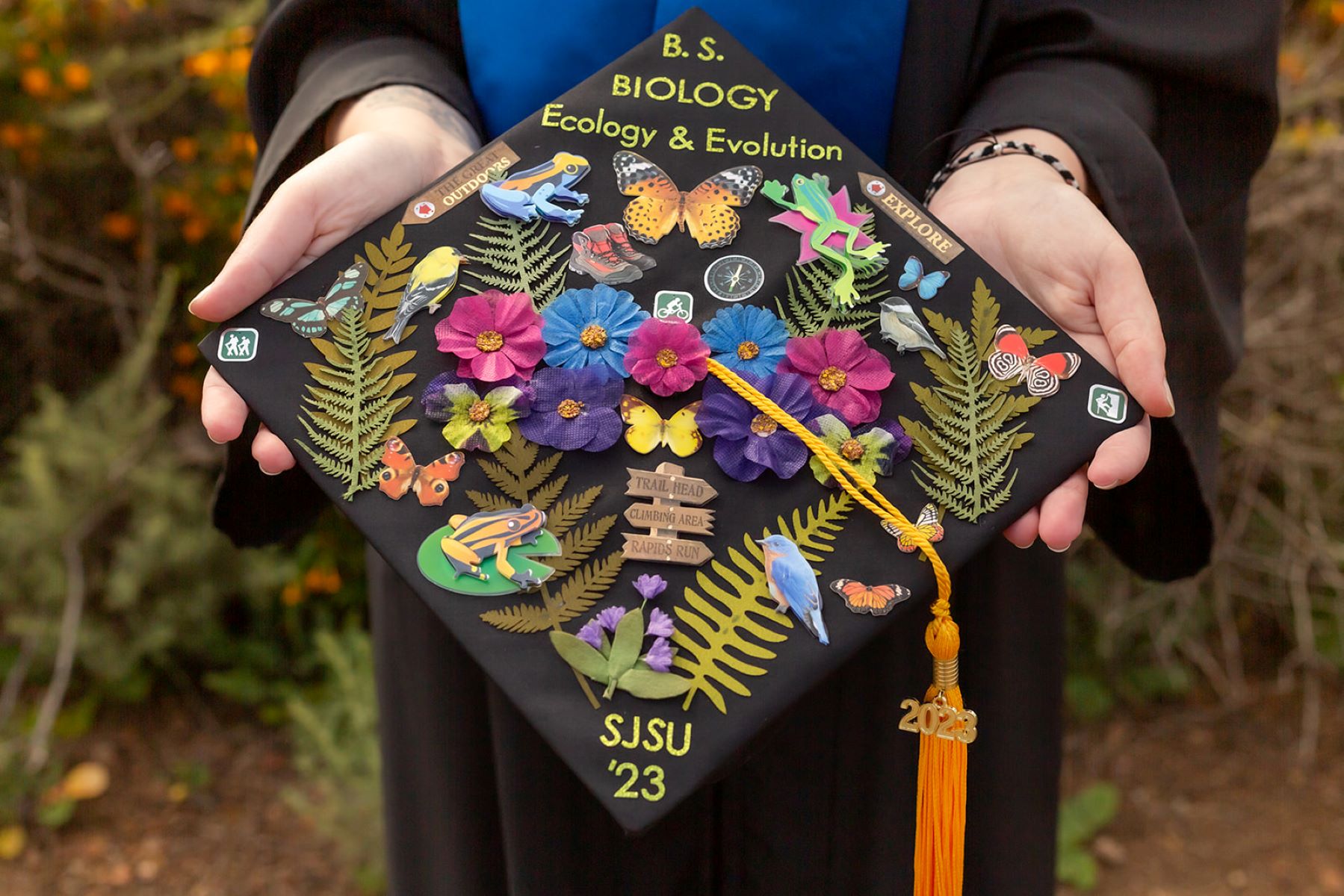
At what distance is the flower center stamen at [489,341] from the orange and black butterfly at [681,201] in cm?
15

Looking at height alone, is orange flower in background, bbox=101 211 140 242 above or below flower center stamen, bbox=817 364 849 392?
below

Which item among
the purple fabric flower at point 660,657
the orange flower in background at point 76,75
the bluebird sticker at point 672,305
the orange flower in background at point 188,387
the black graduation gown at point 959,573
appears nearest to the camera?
the purple fabric flower at point 660,657

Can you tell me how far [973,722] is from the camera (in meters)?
0.82

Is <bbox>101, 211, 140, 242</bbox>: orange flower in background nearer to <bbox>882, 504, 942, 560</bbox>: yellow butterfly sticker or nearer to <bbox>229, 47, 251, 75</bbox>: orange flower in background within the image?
<bbox>229, 47, 251, 75</bbox>: orange flower in background

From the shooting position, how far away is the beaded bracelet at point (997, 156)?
94 cm

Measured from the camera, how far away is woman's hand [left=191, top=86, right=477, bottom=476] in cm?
82

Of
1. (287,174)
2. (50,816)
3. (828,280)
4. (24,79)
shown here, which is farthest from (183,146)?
(828,280)

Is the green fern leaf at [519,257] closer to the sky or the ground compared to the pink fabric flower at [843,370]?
closer to the sky

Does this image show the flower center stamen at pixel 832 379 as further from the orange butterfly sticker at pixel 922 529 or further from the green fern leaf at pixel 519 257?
the green fern leaf at pixel 519 257

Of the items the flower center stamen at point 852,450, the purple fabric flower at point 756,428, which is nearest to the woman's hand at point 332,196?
the purple fabric flower at point 756,428

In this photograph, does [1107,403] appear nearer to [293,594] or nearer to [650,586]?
[650,586]

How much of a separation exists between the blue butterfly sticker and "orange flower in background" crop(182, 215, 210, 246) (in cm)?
171

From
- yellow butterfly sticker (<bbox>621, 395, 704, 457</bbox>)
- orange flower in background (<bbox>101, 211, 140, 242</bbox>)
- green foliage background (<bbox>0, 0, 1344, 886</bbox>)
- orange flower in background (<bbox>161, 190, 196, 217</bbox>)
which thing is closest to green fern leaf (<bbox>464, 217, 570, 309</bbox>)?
yellow butterfly sticker (<bbox>621, 395, 704, 457</bbox>)

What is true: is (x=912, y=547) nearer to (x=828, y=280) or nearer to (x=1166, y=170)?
(x=828, y=280)
